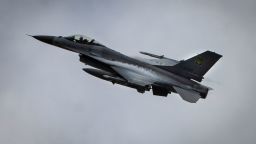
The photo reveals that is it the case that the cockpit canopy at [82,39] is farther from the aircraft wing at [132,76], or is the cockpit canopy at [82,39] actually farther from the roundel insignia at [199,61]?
the roundel insignia at [199,61]

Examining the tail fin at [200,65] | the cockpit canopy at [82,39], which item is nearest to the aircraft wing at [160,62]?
the tail fin at [200,65]

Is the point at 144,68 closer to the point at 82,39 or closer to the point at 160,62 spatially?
the point at 160,62

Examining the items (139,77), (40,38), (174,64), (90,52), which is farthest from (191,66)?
(40,38)

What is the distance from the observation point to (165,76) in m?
48.5

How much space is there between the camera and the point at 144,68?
48812 mm

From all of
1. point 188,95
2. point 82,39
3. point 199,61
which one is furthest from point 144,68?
point 82,39

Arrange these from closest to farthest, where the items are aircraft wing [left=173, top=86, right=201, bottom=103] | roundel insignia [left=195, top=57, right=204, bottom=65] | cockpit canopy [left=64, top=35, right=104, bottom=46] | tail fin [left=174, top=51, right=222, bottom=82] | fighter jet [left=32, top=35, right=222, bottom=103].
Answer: aircraft wing [left=173, top=86, right=201, bottom=103] → fighter jet [left=32, top=35, right=222, bottom=103] → tail fin [left=174, top=51, right=222, bottom=82] → roundel insignia [left=195, top=57, right=204, bottom=65] → cockpit canopy [left=64, top=35, right=104, bottom=46]

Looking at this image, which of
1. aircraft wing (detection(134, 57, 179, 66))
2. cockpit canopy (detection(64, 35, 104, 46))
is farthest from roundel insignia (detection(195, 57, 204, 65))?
cockpit canopy (detection(64, 35, 104, 46))

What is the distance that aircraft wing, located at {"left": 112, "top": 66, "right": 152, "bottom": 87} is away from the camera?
46000 mm

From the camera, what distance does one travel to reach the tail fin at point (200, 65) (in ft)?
162

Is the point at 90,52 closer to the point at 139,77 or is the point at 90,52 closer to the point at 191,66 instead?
the point at 139,77

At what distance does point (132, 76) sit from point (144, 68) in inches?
72.3

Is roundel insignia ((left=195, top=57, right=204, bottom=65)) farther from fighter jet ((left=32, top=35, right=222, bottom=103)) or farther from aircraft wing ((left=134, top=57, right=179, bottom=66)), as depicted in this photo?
aircraft wing ((left=134, top=57, right=179, bottom=66))

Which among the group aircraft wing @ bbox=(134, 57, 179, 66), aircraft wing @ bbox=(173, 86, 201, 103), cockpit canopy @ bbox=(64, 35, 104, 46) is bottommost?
aircraft wing @ bbox=(173, 86, 201, 103)
